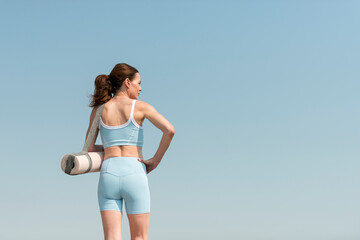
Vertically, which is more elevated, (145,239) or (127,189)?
(127,189)

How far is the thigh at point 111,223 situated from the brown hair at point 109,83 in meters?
1.67

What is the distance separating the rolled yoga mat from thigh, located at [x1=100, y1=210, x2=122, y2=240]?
693 mm

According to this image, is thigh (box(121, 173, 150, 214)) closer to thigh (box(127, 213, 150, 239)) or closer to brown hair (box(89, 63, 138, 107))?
thigh (box(127, 213, 150, 239))

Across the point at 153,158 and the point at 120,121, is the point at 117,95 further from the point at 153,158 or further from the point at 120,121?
the point at 153,158

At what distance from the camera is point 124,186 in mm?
8078

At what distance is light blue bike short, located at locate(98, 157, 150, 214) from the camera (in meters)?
8.08

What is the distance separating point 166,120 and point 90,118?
3.96 ft

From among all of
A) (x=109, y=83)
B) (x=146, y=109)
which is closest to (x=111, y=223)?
(x=146, y=109)

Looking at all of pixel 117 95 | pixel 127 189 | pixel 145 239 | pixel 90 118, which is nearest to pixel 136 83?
pixel 117 95

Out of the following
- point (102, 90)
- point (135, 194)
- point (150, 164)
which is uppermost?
point (102, 90)

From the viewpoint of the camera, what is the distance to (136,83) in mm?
8648

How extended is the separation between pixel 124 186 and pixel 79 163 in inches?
29.8

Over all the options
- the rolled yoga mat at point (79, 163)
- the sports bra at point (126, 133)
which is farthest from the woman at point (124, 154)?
the rolled yoga mat at point (79, 163)

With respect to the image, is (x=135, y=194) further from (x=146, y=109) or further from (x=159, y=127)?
(x=146, y=109)
